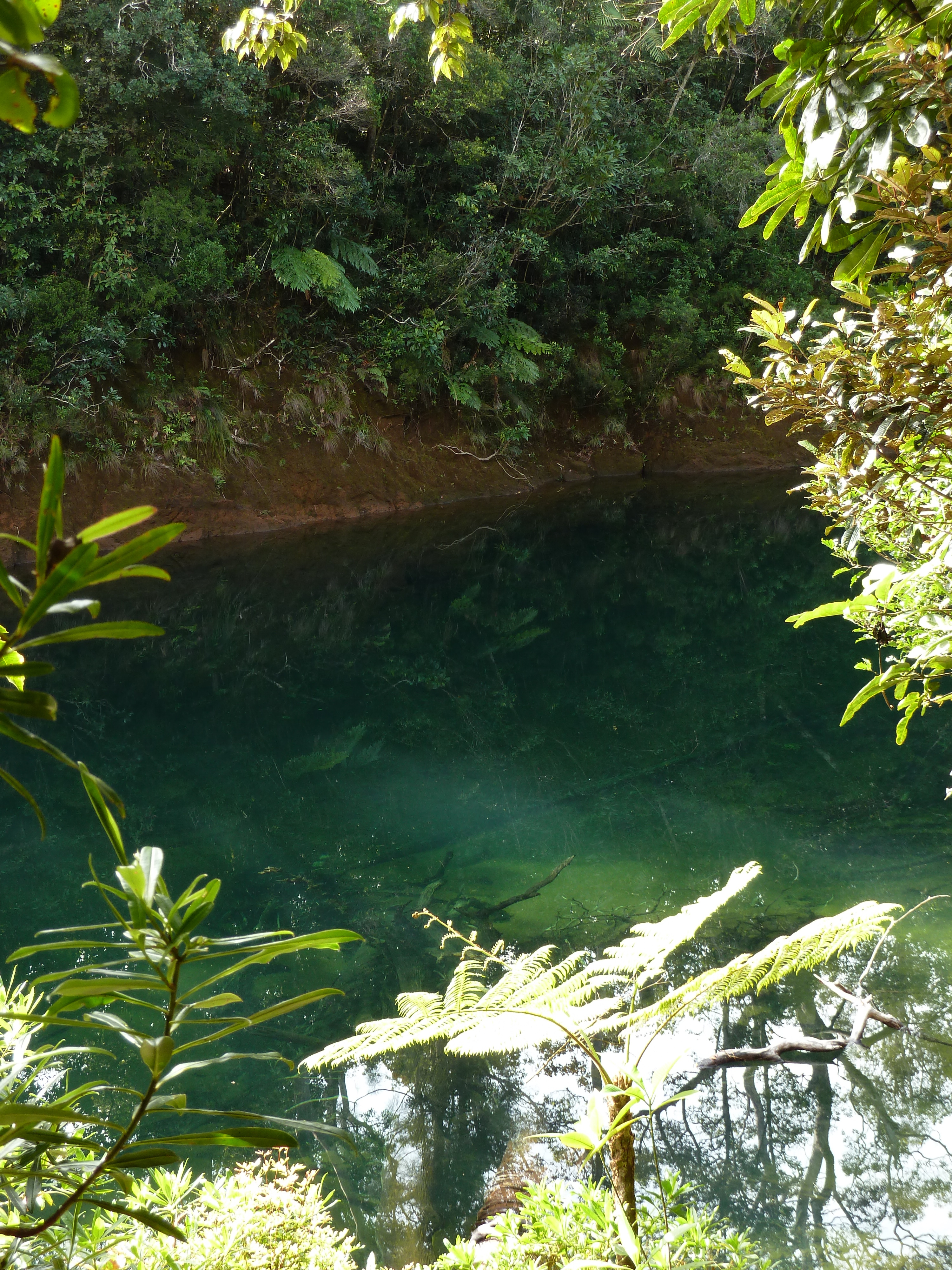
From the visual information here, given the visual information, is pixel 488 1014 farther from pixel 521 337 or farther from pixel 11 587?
pixel 521 337

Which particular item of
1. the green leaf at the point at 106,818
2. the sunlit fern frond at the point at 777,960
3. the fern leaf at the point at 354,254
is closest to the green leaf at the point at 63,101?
the green leaf at the point at 106,818

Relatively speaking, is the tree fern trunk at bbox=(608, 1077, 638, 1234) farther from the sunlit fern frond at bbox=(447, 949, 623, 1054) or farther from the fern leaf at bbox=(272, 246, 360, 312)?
the fern leaf at bbox=(272, 246, 360, 312)

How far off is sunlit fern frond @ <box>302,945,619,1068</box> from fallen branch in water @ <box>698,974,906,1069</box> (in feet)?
2.75

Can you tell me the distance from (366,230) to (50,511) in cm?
1480

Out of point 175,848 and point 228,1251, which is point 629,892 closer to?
point 175,848

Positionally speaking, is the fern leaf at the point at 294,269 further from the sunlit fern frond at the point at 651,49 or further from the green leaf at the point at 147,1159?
the green leaf at the point at 147,1159

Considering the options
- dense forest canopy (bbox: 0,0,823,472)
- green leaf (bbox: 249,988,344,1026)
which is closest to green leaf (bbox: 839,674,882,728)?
green leaf (bbox: 249,988,344,1026)

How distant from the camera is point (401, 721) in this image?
6.90 metres

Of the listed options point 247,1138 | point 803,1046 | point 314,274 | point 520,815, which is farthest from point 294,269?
point 247,1138

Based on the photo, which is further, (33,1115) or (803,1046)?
(803,1046)

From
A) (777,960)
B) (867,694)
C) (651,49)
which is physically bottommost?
(777,960)

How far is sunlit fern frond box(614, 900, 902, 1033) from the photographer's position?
7.72 ft

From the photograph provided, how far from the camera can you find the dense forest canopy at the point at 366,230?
1083 centimetres

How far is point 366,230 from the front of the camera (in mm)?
14078
